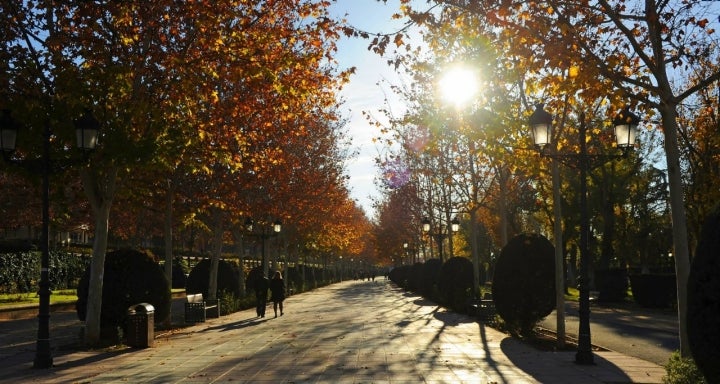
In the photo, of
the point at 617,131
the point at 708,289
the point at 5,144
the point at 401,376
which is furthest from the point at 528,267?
the point at 5,144

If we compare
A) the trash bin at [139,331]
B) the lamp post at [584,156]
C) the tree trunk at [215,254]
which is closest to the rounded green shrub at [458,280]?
the tree trunk at [215,254]

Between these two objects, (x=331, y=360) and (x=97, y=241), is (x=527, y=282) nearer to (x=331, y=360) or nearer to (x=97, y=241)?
(x=331, y=360)

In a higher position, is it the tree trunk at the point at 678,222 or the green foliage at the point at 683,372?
the tree trunk at the point at 678,222

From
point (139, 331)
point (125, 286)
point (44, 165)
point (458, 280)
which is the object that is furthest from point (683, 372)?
point (458, 280)

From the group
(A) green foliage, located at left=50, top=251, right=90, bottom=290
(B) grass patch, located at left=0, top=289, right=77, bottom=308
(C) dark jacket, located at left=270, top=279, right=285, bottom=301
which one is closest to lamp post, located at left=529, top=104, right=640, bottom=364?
(C) dark jacket, located at left=270, top=279, right=285, bottom=301

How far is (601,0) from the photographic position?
8836 mm

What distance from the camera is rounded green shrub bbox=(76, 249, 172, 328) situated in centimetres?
1603

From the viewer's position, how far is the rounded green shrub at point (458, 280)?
26797 mm

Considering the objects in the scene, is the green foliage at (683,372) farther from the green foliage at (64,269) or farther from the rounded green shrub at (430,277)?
the green foliage at (64,269)

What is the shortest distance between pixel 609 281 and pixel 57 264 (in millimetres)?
30103

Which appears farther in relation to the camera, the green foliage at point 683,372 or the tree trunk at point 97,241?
the tree trunk at point 97,241

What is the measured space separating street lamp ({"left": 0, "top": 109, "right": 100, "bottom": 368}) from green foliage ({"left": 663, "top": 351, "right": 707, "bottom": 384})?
1059 cm

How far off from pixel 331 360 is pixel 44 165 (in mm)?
6827

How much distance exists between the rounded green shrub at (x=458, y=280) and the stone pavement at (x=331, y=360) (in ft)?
26.1
